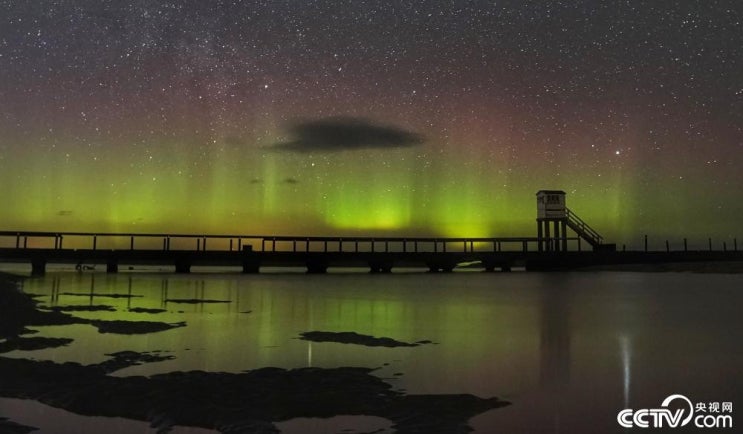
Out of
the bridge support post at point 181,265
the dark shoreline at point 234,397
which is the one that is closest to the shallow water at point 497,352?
the dark shoreline at point 234,397

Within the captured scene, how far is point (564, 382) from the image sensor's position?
6230 mm

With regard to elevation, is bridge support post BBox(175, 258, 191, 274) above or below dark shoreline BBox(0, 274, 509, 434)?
above

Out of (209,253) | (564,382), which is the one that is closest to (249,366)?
(564,382)

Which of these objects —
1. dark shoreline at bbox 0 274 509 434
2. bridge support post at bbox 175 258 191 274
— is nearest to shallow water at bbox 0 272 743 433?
dark shoreline at bbox 0 274 509 434

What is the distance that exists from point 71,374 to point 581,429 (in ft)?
18.7

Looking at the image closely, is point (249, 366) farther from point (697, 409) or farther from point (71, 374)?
point (697, 409)

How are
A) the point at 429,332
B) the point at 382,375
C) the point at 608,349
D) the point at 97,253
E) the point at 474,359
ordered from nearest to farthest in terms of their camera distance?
the point at 382,375 → the point at 474,359 → the point at 608,349 → the point at 429,332 → the point at 97,253

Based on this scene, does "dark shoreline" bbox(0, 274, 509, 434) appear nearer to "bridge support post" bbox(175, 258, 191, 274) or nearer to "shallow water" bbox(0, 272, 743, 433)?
"shallow water" bbox(0, 272, 743, 433)

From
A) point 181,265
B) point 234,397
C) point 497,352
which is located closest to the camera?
point 234,397

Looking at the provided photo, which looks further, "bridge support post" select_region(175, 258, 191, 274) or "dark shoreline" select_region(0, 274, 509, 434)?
"bridge support post" select_region(175, 258, 191, 274)

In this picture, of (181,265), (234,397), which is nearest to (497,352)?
(234,397)

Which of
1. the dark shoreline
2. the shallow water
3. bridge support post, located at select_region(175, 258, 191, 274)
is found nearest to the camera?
the dark shoreline

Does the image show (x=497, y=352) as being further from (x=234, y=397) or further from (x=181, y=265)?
(x=181, y=265)

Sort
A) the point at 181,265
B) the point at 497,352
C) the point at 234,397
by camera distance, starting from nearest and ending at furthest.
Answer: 1. the point at 234,397
2. the point at 497,352
3. the point at 181,265
